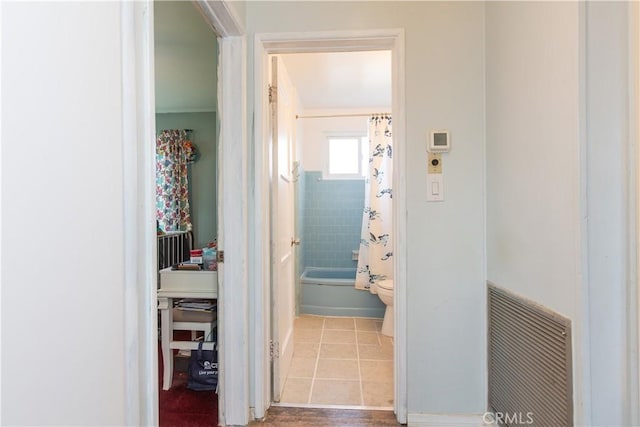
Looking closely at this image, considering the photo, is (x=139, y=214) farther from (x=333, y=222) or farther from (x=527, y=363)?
(x=333, y=222)

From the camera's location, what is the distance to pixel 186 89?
331 centimetres

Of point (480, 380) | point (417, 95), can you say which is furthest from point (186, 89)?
point (480, 380)

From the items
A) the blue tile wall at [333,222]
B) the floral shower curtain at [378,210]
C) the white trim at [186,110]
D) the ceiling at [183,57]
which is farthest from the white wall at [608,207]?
the white trim at [186,110]

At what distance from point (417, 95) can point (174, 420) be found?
2.17 metres

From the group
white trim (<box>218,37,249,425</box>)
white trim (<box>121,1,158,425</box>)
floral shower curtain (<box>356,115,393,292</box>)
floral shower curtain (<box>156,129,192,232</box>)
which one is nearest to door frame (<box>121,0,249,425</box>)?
white trim (<box>121,1,158,425</box>)

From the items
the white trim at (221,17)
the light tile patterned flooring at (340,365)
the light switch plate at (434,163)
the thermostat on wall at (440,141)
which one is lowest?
the light tile patterned flooring at (340,365)

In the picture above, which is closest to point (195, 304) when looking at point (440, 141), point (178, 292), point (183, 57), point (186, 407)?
point (178, 292)

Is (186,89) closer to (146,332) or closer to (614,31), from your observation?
(146,332)

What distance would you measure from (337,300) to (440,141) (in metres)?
2.32

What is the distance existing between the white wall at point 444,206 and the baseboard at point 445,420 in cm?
2

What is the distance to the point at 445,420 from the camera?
174 centimetres

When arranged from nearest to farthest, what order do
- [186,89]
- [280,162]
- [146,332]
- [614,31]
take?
[146,332], [614,31], [280,162], [186,89]

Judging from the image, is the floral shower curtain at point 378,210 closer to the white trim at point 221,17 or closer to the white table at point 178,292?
the white table at point 178,292

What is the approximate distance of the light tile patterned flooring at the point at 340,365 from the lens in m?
2.02
